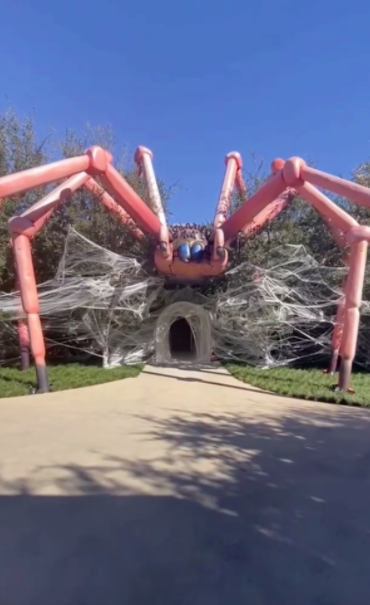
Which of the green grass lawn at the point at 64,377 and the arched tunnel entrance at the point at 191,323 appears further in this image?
the arched tunnel entrance at the point at 191,323

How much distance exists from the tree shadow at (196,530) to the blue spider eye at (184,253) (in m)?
7.03

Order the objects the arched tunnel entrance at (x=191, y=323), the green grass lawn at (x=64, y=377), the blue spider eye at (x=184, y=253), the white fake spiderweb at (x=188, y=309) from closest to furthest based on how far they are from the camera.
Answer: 1. the green grass lawn at (x=64, y=377)
2. the white fake spiderweb at (x=188, y=309)
3. the blue spider eye at (x=184, y=253)
4. the arched tunnel entrance at (x=191, y=323)

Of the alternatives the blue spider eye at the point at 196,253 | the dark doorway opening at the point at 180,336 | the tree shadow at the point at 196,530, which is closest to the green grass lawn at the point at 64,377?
the blue spider eye at the point at 196,253

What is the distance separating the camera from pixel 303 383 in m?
9.81

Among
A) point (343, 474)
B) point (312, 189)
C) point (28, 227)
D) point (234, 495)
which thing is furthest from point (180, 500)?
point (312, 189)

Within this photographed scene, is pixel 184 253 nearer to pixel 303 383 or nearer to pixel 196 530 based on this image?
pixel 303 383

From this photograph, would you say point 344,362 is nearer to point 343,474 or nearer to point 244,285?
point 244,285

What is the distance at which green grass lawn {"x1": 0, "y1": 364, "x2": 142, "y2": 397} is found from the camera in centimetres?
895

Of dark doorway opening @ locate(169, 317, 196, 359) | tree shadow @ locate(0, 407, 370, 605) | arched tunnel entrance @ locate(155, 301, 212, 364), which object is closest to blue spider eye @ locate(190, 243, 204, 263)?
arched tunnel entrance @ locate(155, 301, 212, 364)

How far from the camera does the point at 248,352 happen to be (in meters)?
13.3

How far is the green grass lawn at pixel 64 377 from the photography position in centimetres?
895

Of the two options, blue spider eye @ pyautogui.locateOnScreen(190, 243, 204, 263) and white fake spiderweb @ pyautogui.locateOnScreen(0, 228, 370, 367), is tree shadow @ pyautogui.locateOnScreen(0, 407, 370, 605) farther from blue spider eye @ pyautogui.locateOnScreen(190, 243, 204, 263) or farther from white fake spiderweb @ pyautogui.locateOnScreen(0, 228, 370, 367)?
blue spider eye @ pyautogui.locateOnScreen(190, 243, 204, 263)

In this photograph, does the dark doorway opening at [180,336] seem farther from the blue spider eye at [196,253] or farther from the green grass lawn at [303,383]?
the blue spider eye at [196,253]

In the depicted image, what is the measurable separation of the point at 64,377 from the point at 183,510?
734 cm
